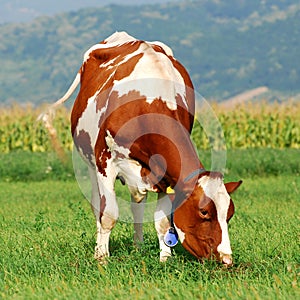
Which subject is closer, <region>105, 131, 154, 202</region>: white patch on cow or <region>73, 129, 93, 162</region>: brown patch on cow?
<region>105, 131, 154, 202</region>: white patch on cow

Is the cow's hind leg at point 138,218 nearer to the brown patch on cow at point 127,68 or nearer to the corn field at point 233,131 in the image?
the brown patch on cow at point 127,68

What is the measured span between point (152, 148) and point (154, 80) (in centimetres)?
81

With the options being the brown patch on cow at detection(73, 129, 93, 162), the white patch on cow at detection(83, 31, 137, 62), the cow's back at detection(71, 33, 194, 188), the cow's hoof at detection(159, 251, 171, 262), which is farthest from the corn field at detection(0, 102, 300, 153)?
the cow's hoof at detection(159, 251, 171, 262)

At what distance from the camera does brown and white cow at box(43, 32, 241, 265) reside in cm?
737

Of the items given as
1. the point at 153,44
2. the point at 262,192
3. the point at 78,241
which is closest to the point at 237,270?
the point at 78,241

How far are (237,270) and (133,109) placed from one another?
2.04 m

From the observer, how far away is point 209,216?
7.32m

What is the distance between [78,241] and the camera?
965cm

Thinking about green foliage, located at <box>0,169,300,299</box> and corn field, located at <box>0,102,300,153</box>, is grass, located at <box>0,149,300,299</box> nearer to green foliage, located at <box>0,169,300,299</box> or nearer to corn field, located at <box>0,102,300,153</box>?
green foliage, located at <box>0,169,300,299</box>

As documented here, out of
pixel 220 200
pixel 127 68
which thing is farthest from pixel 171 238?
pixel 127 68

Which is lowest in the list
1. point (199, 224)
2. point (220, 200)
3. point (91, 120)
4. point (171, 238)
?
point (171, 238)

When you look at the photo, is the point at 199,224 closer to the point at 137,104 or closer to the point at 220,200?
the point at 220,200

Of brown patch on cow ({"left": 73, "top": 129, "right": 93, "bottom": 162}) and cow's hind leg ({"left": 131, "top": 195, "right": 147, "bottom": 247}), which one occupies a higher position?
brown patch on cow ({"left": 73, "top": 129, "right": 93, "bottom": 162})

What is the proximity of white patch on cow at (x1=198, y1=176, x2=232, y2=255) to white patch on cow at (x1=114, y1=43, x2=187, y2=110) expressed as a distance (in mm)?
1201
